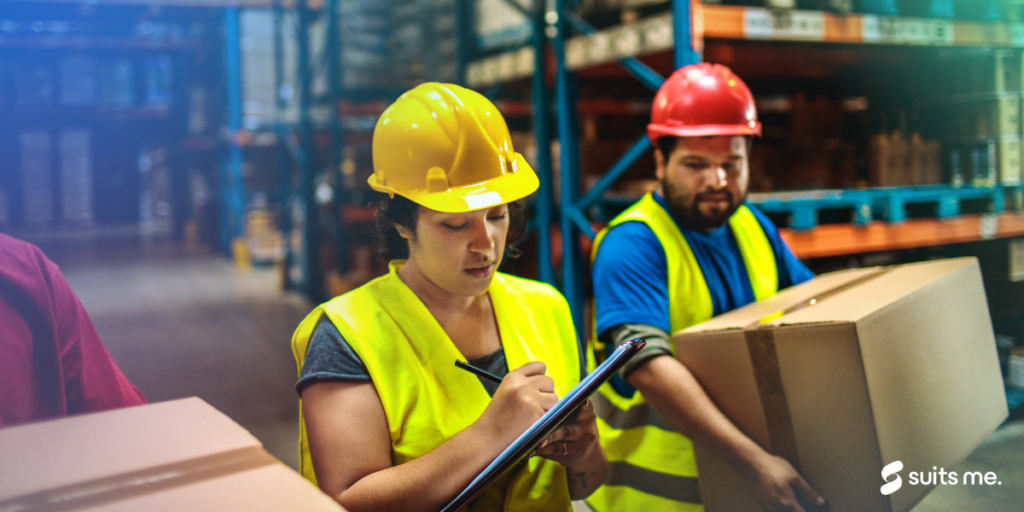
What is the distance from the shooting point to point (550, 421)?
1.10m

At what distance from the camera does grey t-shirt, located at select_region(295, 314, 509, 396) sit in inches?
49.2

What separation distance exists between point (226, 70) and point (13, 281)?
42.0ft

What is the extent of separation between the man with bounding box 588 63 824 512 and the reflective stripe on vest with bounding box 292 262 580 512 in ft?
1.46

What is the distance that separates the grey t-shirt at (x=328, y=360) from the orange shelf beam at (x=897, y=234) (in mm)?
2431

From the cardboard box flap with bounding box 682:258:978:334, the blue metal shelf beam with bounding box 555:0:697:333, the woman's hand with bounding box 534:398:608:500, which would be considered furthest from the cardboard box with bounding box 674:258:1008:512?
the blue metal shelf beam with bounding box 555:0:697:333

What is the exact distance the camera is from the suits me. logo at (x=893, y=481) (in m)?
1.46

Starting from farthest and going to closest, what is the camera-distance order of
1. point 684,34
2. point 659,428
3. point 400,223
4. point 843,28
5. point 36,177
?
point 36,177
point 843,28
point 684,34
point 659,428
point 400,223

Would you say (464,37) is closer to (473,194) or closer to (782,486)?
(473,194)

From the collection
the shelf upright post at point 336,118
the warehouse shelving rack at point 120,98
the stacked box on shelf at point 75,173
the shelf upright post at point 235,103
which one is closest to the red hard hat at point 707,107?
the shelf upright post at point 336,118

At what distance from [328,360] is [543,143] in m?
3.15

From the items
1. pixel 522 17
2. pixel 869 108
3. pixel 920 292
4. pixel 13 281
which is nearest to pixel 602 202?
pixel 522 17

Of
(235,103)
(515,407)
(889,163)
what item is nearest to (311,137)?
(235,103)

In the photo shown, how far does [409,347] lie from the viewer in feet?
4.41

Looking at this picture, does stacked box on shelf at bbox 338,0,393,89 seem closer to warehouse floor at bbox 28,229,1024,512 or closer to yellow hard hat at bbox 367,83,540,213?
warehouse floor at bbox 28,229,1024,512
